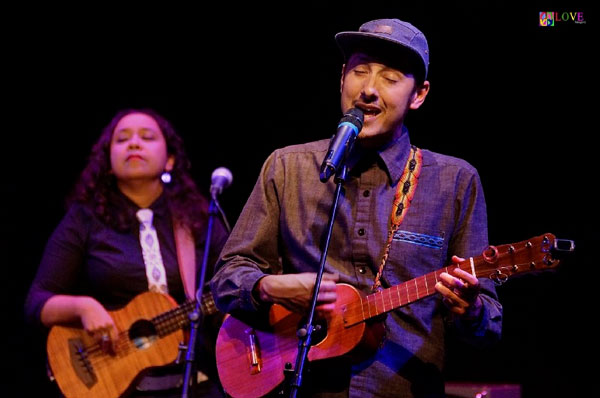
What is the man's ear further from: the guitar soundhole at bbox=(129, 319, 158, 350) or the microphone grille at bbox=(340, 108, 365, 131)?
the guitar soundhole at bbox=(129, 319, 158, 350)

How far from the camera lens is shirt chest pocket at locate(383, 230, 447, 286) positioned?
280 centimetres

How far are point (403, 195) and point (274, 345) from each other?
2.68 feet

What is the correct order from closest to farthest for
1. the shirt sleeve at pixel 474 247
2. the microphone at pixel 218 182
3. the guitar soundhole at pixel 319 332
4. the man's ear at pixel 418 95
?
1. the shirt sleeve at pixel 474 247
2. the guitar soundhole at pixel 319 332
3. the man's ear at pixel 418 95
4. the microphone at pixel 218 182

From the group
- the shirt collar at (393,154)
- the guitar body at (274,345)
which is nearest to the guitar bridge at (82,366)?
the guitar body at (274,345)

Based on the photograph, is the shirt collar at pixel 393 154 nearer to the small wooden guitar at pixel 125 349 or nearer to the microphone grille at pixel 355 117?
the microphone grille at pixel 355 117

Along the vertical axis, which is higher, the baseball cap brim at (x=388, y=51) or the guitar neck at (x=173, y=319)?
the baseball cap brim at (x=388, y=51)

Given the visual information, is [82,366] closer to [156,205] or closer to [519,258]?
[156,205]

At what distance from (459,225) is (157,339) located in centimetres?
239

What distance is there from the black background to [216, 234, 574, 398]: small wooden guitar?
2.11 meters

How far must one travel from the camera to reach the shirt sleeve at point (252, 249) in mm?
Result: 2812

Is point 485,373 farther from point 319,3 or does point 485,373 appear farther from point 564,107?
point 319,3

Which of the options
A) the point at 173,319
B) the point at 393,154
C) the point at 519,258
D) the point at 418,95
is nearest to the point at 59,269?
the point at 173,319

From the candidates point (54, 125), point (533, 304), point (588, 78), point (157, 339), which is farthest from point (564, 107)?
point (54, 125)

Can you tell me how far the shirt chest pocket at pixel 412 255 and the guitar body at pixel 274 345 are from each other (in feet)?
0.62
